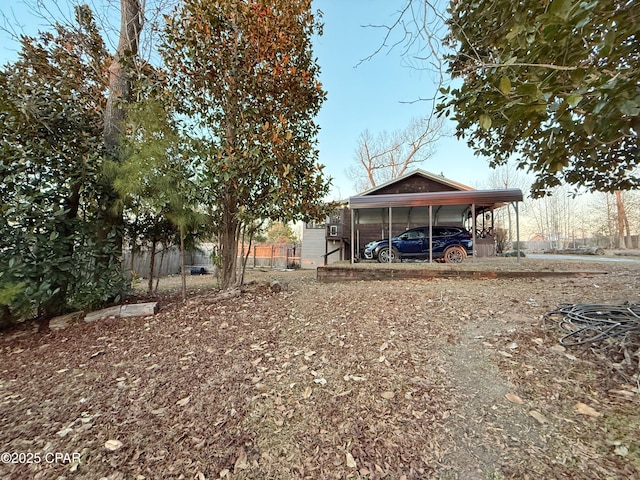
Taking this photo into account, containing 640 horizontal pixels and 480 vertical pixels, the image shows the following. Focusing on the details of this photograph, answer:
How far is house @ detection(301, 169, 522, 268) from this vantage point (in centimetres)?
884

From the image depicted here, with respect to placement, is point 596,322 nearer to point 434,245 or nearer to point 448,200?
point 448,200

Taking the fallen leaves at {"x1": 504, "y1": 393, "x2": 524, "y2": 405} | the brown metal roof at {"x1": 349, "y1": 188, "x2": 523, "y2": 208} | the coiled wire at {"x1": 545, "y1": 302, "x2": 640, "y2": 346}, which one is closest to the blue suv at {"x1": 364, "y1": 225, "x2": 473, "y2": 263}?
the brown metal roof at {"x1": 349, "y1": 188, "x2": 523, "y2": 208}

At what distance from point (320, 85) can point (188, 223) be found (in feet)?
10.8

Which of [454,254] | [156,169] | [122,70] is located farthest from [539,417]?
[454,254]

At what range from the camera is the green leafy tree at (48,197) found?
320 cm

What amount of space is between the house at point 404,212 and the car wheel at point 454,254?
2.16ft

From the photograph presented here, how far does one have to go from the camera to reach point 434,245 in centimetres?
955

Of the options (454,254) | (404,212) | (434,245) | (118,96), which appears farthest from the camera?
(404,212)

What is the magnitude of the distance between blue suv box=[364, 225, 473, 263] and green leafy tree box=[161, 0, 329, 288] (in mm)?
5627

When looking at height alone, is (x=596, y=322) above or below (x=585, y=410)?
above

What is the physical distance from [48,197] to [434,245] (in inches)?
376

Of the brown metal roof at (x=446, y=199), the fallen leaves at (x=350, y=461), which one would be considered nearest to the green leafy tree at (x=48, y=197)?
the fallen leaves at (x=350, y=461)

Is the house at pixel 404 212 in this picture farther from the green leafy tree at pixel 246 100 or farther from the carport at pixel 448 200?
the green leafy tree at pixel 246 100

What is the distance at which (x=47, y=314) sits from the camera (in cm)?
375
